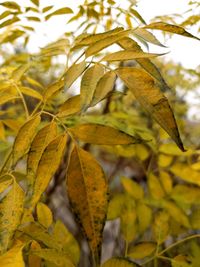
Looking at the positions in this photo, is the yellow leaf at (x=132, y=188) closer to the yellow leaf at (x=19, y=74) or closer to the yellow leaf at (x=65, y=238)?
the yellow leaf at (x=65, y=238)

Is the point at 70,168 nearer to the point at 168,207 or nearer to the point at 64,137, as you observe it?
the point at 64,137

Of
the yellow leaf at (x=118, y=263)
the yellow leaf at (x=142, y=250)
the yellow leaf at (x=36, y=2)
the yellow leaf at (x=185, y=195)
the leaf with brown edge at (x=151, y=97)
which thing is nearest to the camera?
the leaf with brown edge at (x=151, y=97)

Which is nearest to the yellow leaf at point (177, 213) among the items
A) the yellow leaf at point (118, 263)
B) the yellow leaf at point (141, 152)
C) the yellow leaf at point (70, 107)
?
the yellow leaf at point (141, 152)

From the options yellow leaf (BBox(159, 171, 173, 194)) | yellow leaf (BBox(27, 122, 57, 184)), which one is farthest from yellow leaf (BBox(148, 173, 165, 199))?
yellow leaf (BBox(27, 122, 57, 184))

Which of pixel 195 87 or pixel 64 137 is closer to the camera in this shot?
pixel 64 137

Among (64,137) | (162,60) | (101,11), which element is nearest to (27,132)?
(64,137)

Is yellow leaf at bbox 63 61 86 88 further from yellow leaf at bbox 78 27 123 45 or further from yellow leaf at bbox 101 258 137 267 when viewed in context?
yellow leaf at bbox 101 258 137 267

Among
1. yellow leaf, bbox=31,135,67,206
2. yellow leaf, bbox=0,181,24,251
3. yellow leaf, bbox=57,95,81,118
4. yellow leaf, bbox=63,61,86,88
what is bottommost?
Answer: yellow leaf, bbox=0,181,24,251
